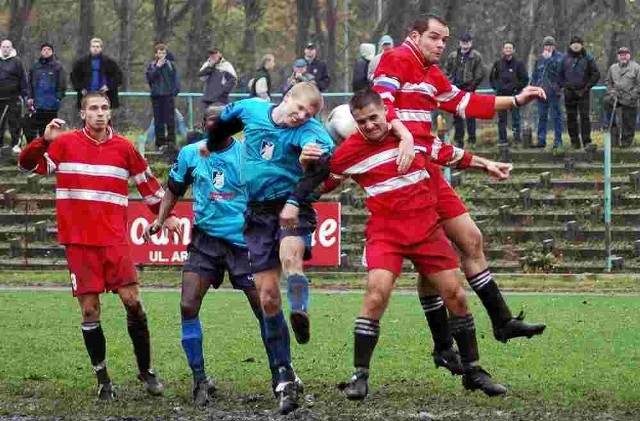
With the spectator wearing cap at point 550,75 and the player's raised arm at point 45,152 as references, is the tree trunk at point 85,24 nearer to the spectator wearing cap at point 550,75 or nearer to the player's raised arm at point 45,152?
the spectator wearing cap at point 550,75

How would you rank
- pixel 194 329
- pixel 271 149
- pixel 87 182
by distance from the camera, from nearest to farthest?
pixel 271 149 < pixel 87 182 < pixel 194 329

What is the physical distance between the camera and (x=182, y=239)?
24.2 m

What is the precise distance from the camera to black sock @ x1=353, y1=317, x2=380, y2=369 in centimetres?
990

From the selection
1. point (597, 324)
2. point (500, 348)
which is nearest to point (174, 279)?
point (597, 324)

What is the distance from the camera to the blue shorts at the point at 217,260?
37.1 ft

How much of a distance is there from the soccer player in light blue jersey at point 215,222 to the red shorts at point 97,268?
0.46 meters

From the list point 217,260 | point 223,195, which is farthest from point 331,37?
point 217,260

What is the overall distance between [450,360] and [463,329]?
1.56 ft

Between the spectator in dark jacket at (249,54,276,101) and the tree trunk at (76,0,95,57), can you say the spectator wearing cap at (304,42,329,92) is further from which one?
the tree trunk at (76,0,95,57)

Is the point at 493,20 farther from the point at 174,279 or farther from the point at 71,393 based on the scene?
the point at 71,393

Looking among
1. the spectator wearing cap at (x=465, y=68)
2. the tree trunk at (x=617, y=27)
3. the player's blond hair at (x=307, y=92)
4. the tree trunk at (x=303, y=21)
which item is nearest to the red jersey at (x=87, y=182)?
the player's blond hair at (x=307, y=92)

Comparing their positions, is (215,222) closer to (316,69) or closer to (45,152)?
(45,152)

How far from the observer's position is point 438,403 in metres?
10.6

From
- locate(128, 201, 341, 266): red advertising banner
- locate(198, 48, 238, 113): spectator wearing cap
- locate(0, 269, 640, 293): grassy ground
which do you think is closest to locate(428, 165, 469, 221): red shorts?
locate(0, 269, 640, 293): grassy ground
